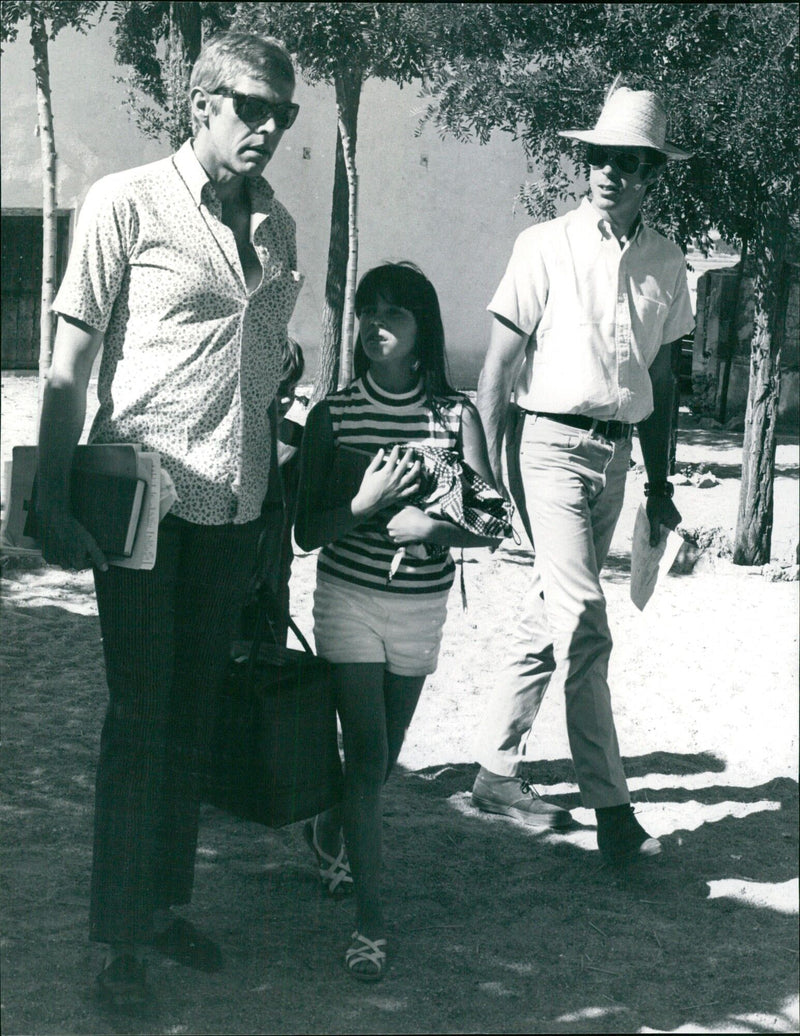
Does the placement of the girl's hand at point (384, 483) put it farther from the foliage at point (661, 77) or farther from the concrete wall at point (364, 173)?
the foliage at point (661, 77)

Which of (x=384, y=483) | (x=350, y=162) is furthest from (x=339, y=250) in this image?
(x=384, y=483)

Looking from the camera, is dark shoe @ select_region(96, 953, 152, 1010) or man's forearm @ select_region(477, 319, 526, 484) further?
man's forearm @ select_region(477, 319, 526, 484)

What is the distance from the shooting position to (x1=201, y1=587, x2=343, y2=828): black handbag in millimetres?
2842

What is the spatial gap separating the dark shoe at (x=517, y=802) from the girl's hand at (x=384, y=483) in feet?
4.43

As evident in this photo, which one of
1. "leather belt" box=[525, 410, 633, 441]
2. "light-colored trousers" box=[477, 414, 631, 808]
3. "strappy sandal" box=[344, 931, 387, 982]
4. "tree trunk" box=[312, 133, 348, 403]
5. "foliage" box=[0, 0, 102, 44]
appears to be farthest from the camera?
"tree trunk" box=[312, 133, 348, 403]

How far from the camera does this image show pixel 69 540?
2.55 m

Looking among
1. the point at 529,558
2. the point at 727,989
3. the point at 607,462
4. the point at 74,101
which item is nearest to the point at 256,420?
the point at 607,462

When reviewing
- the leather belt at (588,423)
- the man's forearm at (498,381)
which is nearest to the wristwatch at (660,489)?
the leather belt at (588,423)

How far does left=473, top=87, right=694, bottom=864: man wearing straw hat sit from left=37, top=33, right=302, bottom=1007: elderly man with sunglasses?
0.97 m

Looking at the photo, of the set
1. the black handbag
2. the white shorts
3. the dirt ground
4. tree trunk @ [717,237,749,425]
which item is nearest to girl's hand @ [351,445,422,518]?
the white shorts

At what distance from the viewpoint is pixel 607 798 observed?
11.6ft

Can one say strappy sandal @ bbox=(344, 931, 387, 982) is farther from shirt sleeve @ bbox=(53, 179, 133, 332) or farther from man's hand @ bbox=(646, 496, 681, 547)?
man's hand @ bbox=(646, 496, 681, 547)

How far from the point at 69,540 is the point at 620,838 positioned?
68.1 inches

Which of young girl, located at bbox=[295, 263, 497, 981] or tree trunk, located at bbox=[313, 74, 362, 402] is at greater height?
tree trunk, located at bbox=[313, 74, 362, 402]
